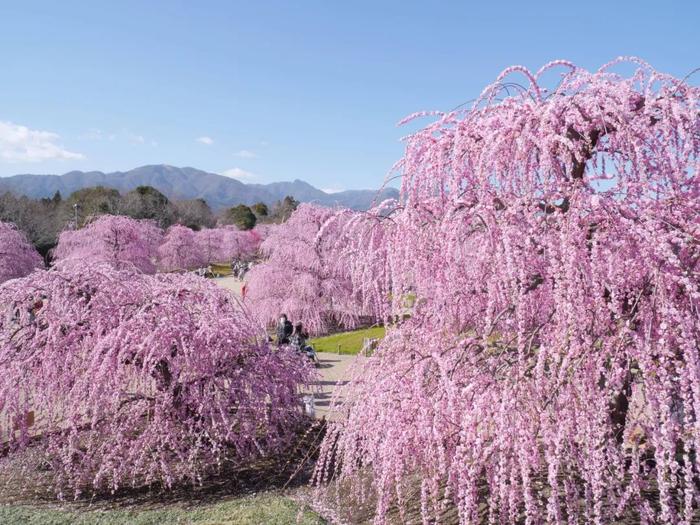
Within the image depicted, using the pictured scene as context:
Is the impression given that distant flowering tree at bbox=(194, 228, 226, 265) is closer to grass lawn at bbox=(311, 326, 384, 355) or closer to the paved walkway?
grass lawn at bbox=(311, 326, 384, 355)

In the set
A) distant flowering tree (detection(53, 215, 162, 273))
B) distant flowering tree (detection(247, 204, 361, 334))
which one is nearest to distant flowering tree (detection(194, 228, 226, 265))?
distant flowering tree (detection(53, 215, 162, 273))

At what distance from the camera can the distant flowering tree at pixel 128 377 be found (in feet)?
22.3

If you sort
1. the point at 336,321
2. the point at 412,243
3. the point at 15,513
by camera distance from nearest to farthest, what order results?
the point at 412,243, the point at 15,513, the point at 336,321

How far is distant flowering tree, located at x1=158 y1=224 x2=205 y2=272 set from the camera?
3612 cm

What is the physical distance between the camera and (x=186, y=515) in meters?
5.79

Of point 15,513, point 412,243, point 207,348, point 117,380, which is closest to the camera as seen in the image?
point 412,243

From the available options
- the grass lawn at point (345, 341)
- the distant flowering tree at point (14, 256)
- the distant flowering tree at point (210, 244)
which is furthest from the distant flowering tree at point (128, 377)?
the distant flowering tree at point (210, 244)

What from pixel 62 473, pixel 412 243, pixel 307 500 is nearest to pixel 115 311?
pixel 62 473

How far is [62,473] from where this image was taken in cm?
715

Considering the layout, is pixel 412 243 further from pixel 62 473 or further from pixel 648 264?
pixel 62 473

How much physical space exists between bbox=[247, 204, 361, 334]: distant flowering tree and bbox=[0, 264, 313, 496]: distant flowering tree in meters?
11.5

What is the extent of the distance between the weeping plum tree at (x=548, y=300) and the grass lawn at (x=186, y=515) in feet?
3.69

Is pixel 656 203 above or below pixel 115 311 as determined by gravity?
above

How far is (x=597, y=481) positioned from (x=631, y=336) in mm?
910
